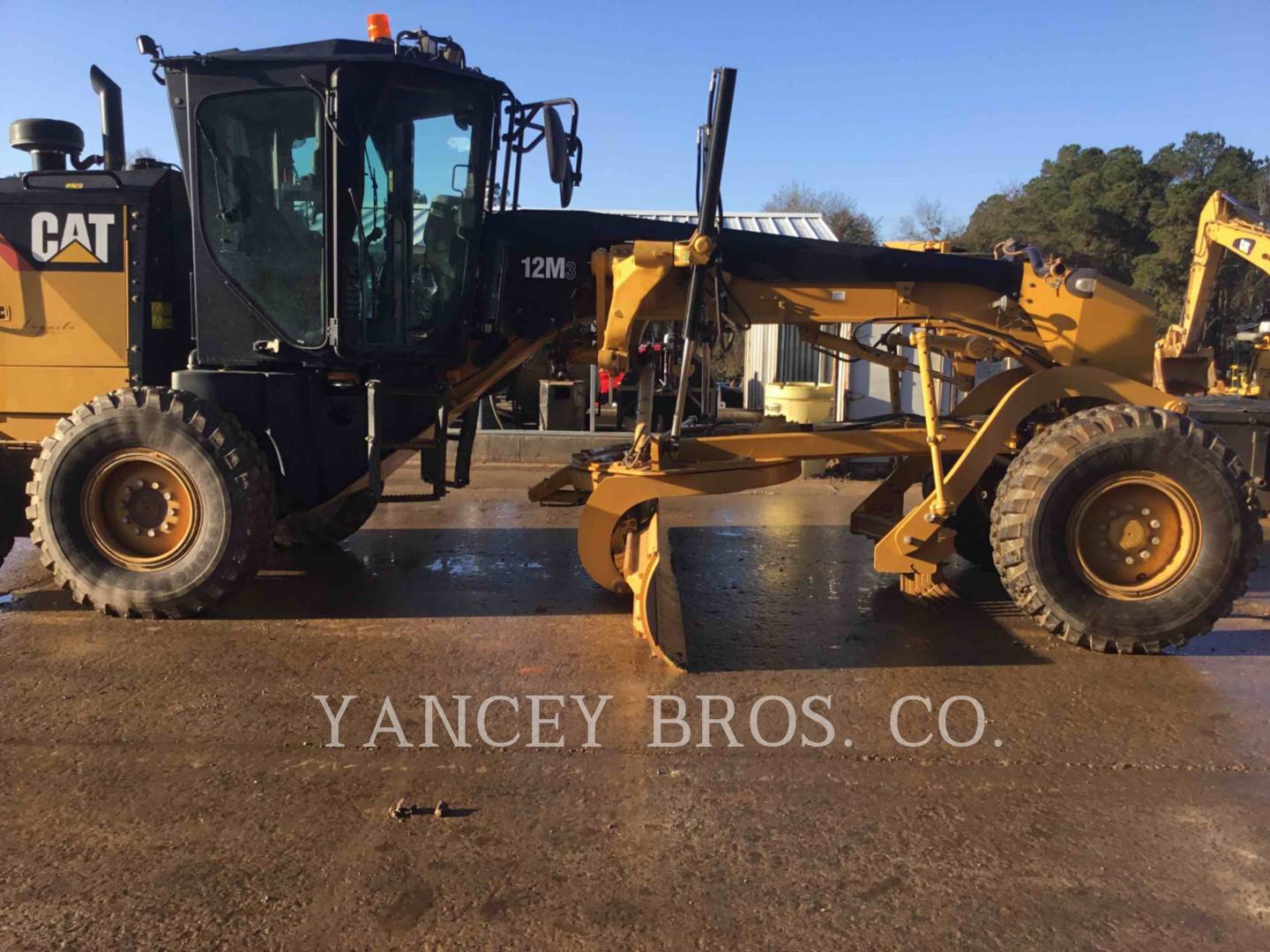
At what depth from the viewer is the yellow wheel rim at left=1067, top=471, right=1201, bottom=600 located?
4.84 metres

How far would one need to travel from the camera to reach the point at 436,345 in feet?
17.7

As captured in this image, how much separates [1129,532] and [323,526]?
5.29 m

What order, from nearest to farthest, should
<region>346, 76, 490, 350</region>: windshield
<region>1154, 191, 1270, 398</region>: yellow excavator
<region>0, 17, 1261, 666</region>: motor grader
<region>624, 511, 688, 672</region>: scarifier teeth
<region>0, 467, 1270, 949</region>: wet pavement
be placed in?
<region>0, 467, 1270, 949</region>: wet pavement → <region>624, 511, 688, 672</region>: scarifier teeth → <region>0, 17, 1261, 666</region>: motor grader → <region>346, 76, 490, 350</region>: windshield → <region>1154, 191, 1270, 398</region>: yellow excavator

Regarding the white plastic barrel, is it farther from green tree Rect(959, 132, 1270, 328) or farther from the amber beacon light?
green tree Rect(959, 132, 1270, 328)

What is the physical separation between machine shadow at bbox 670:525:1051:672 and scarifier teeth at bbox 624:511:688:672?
0.48ft

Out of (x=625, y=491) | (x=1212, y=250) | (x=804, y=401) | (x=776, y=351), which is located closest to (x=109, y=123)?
(x=625, y=491)

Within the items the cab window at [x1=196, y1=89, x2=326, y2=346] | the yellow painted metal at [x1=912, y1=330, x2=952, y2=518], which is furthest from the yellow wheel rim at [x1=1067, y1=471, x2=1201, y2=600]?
the cab window at [x1=196, y1=89, x2=326, y2=346]

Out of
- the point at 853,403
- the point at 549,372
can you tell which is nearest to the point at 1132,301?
the point at 853,403

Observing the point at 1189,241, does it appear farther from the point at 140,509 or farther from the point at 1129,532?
the point at 140,509

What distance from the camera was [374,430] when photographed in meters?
5.18

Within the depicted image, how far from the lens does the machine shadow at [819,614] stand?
15.3 feet

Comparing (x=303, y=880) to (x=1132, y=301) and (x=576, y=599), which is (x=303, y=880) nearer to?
(x=576, y=599)

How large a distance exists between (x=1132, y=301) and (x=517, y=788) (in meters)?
4.63

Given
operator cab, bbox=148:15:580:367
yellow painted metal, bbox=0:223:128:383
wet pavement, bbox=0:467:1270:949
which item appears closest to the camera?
wet pavement, bbox=0:467:1270:949
